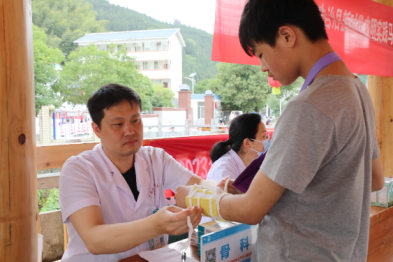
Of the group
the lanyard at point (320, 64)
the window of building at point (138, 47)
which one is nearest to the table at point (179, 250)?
the lanyard at point (320, 64)

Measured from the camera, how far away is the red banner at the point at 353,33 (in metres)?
2.21

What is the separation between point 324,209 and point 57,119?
10444mm

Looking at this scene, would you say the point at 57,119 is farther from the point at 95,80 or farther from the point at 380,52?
the point at 380,52

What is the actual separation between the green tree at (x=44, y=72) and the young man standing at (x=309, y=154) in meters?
11.4

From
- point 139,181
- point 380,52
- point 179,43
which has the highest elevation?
point 179,43

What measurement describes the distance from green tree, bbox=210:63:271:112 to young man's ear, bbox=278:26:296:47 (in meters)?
9.28

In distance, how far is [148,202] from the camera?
1438mm

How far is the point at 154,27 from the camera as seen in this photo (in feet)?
52.3

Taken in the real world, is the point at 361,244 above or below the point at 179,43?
below

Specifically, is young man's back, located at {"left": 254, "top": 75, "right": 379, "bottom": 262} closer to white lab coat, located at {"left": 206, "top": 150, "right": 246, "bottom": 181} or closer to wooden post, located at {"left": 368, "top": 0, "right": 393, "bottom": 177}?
white lab coat, located at {"left": 206, "top": 150, "right": 246, "bottom": 181}

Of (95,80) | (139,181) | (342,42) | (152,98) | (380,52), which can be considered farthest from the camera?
(152,98)

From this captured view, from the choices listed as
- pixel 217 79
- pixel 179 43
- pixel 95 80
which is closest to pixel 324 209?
pixel 217 79

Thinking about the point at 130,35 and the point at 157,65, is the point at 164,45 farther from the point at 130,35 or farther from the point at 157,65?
the point at 130,35

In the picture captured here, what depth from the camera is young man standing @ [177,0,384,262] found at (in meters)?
0.68
